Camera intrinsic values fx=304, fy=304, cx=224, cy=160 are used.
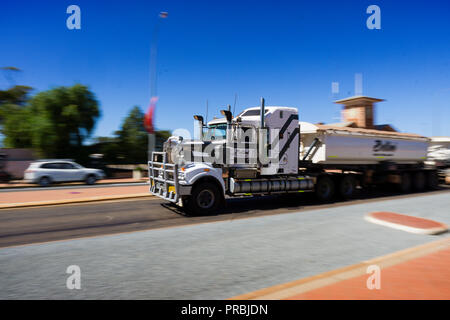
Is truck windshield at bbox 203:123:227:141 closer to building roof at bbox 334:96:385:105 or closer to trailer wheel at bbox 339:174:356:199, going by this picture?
trailer wheel at bbox 339:174:356:199

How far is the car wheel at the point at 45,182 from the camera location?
19.5 meters

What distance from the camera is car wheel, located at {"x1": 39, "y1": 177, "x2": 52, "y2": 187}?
19459mm

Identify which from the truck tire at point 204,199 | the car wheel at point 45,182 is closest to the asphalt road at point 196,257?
the truck tire at point 204,199

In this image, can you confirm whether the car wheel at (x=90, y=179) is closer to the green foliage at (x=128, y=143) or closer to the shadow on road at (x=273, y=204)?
the green foliage at (x=128, y=143)

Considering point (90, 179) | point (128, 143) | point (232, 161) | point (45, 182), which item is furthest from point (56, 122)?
point (232, 161)

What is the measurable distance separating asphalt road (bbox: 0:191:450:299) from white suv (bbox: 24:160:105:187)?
1235 centimetres

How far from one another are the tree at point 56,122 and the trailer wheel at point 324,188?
23023 mm

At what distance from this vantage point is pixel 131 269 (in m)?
4.71

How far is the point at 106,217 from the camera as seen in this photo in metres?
9.12

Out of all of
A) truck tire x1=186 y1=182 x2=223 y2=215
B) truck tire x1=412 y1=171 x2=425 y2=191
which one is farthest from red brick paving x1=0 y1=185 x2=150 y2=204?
truck tire x1=412 y1=171 x2=425 y2=191

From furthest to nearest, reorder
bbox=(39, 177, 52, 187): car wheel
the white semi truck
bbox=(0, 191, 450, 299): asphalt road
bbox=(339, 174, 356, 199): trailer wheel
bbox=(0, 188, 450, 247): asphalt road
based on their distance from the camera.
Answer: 1. bbox=(39, 177, 52, 187): car wheel
2. bbox=(339, 174, 356, 199): trailer wheel
3. the white semi truck
4. bbox=(0, 188, 450, 247): asphalt road
5. bbox=(0, 191, 450, 299): asphalt road

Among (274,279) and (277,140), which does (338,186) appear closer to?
(277,140)

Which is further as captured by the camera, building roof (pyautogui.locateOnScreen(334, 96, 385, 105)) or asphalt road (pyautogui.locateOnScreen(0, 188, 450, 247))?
building roof (pyautogui.locateOnScreen(334, 96, 385, 105))

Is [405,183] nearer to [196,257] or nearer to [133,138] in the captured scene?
[196,257]
